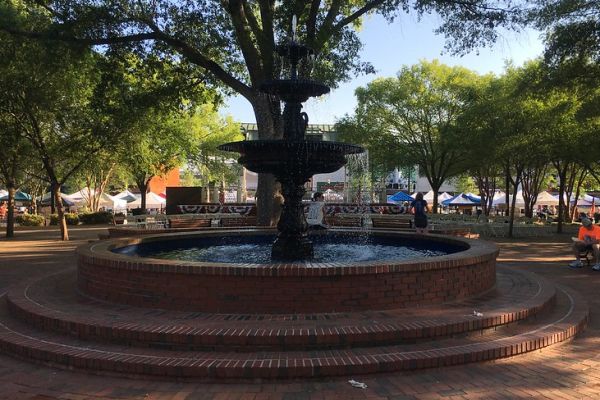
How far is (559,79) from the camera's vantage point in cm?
1582

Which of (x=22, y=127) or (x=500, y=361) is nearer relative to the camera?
(x=500, y=361)

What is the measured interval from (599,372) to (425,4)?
12212 millimetres

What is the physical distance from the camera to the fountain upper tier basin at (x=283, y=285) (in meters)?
5.44

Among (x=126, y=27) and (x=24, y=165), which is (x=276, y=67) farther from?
(x=24, y=165)

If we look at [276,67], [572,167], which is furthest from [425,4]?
[572,167]

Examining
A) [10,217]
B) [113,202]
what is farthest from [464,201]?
[10,217]

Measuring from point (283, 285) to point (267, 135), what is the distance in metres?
10.6

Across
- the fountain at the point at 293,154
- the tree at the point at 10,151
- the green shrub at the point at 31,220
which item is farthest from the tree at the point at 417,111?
the fountain at the point at 293,154

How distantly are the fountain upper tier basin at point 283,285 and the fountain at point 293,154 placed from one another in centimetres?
213

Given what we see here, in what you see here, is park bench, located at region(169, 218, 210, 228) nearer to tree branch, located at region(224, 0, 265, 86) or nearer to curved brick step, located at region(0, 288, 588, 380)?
tree branch, located at region(224, 0, 265, 86)

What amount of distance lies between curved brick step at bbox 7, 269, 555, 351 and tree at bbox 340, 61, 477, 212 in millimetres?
24897

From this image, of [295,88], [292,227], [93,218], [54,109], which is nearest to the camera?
[295,88]

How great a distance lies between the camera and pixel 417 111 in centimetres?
3133

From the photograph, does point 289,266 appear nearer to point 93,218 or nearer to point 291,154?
point 291,154
